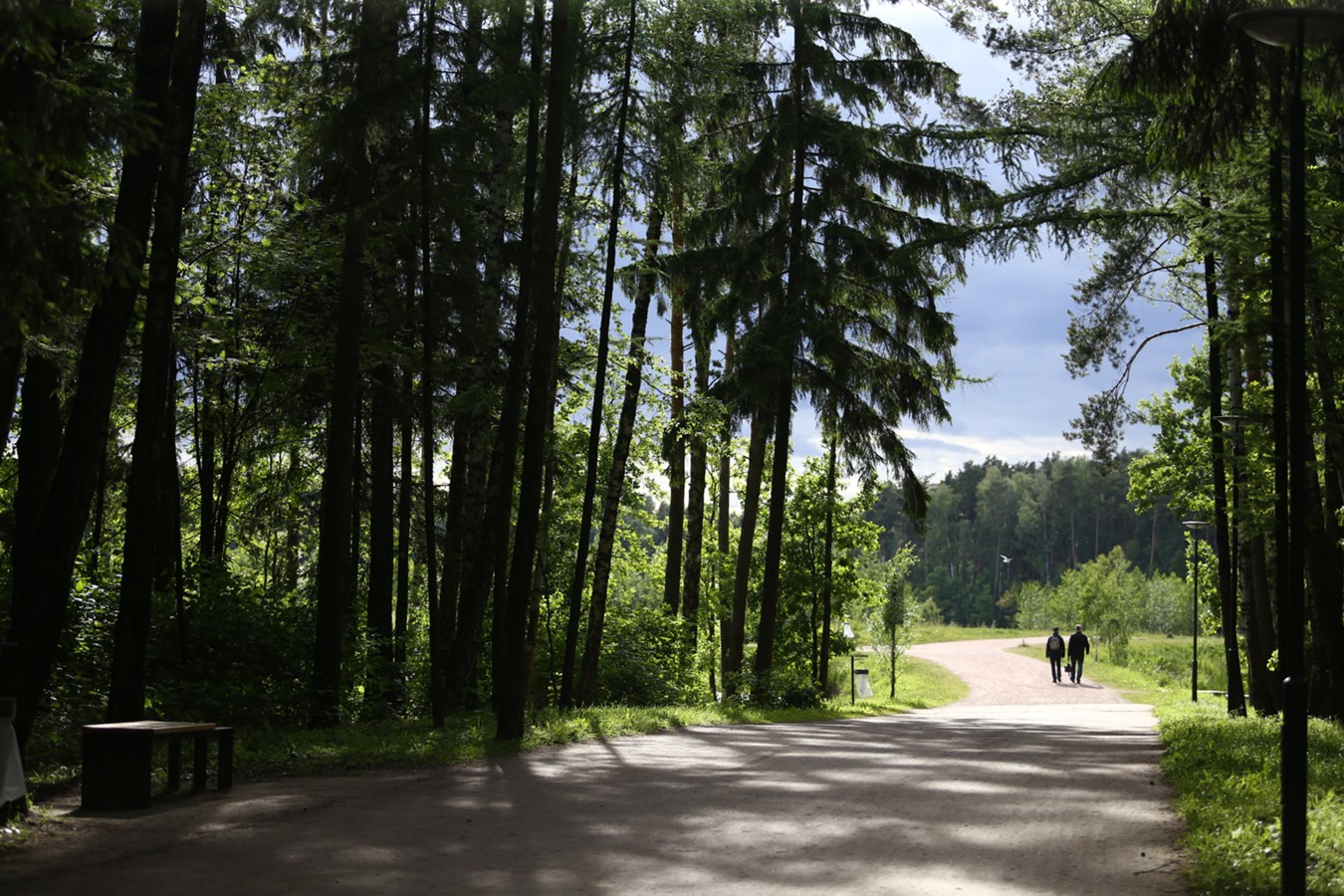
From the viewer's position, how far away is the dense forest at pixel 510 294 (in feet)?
34.2

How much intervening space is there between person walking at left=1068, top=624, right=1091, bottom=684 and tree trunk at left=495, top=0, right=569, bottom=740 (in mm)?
Answer: 34129

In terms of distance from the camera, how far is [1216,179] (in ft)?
54.2

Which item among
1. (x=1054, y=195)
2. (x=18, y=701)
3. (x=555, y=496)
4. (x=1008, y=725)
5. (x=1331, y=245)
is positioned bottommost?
(x=1008, y=725)

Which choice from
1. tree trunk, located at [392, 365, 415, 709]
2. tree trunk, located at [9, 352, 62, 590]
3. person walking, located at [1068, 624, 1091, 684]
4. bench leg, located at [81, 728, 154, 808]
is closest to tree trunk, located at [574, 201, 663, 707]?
tree trunk, located at [392, 365, 415, 709]

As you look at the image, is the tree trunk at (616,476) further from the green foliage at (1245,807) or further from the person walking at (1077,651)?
the person walking at (1077,651)

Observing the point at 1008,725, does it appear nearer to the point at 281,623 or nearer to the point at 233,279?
the point at 281,623

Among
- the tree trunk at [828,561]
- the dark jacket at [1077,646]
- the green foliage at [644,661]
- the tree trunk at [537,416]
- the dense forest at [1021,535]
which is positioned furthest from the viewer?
the dense forest at [1021,535]

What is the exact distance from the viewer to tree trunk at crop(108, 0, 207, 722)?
1033 cm

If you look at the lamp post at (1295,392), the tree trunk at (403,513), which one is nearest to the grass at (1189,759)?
the lamp post at (1295,392)

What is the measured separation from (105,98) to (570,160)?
11.1m

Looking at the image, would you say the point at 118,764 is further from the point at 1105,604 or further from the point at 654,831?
the point at 1105,604

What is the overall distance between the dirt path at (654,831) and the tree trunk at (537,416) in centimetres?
111

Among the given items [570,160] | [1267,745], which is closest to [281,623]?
[570,160]

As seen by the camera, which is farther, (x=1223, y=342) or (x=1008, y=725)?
(x=1008, y=725)
